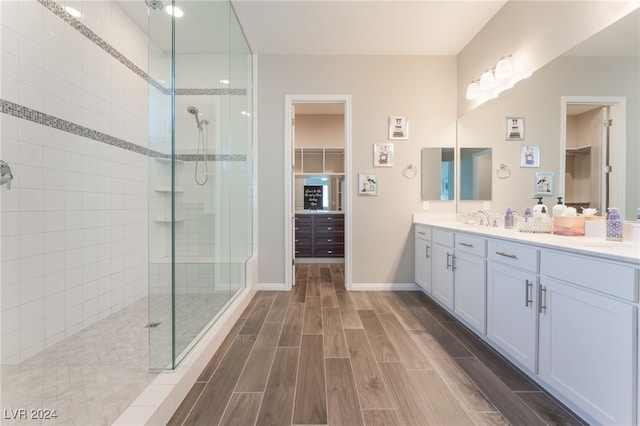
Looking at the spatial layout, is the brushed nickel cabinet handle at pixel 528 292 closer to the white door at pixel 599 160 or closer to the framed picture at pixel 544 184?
the white door at pixel 599 160

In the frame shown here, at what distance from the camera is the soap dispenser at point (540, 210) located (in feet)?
6.74

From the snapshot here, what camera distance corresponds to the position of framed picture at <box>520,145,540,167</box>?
83.8 inches

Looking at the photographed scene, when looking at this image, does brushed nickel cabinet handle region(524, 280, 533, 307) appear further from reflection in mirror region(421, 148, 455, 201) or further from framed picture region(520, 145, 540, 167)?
reflection in mirror region(421, 148, 455, 201)

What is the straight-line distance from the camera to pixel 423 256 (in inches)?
119

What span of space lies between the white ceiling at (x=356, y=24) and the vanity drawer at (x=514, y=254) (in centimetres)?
220

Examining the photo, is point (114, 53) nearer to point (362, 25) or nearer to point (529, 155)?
point (362, 25)

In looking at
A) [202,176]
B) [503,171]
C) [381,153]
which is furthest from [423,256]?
[202,176]

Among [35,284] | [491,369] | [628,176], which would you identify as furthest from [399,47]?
[35,284]

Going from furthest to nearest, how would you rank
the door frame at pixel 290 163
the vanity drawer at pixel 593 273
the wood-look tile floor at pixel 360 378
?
1. the door frame at pixel 290 163
2. the wood-look tile floor at pixel 360 378
3. the vanity drawer at pixel 593 273

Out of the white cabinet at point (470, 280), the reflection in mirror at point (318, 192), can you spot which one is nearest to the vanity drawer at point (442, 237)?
the white cabinet at point (470, 280)

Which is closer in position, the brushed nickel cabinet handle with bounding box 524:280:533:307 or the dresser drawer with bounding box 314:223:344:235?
the brushed nickel cabinet handle with bounding box 524:280:533:307

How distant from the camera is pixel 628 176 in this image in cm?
156

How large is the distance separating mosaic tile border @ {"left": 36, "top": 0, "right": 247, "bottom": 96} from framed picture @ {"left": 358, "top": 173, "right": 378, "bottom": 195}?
1.63 metres

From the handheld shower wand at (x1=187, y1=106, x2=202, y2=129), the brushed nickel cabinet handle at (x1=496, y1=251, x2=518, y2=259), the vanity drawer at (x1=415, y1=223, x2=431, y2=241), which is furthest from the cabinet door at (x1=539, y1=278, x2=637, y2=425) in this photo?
the handheld shower wand at (x1=187, y1=106, x2=202, y2=129)
